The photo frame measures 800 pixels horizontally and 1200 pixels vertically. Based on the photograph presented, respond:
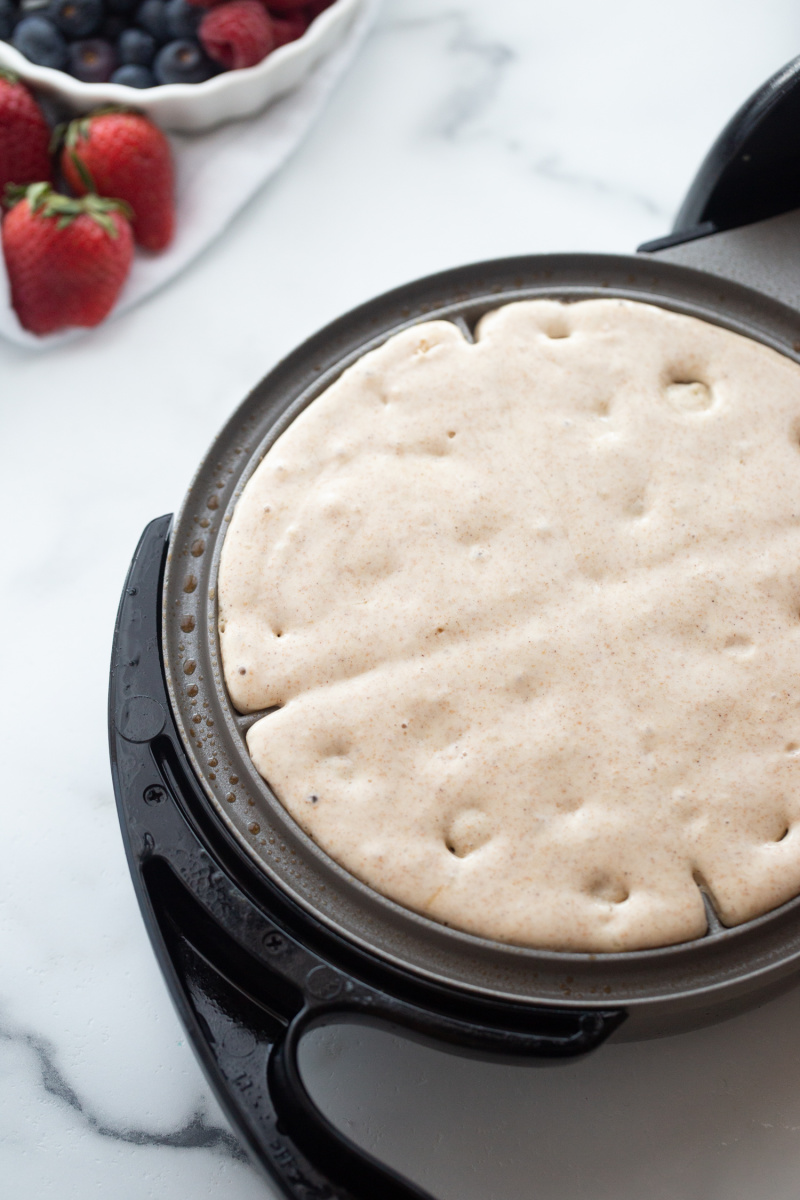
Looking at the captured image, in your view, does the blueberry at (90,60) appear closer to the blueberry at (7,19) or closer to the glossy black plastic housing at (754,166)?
the blueberry at (7,19)

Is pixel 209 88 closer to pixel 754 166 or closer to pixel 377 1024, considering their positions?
pixel 754 166

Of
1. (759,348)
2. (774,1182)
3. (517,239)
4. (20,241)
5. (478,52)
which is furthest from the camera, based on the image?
(478,52)

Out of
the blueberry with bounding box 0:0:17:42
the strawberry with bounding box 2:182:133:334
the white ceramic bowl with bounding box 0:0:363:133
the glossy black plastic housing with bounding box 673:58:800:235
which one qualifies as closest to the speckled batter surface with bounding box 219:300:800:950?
the glossy black plastic housing with bounding box 673:58:800:235

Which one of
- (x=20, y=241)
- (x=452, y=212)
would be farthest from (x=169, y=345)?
(x=452, y=212)

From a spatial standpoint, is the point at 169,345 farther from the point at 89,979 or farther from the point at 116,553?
the point at 89,979

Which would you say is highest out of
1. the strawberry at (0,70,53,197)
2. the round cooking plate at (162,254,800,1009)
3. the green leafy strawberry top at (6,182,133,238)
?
the strawberry at (0,70,53,197)

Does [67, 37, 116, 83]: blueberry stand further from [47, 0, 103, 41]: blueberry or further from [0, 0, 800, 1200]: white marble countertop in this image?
[0, 0, 800, 1200]: white marble countertop
